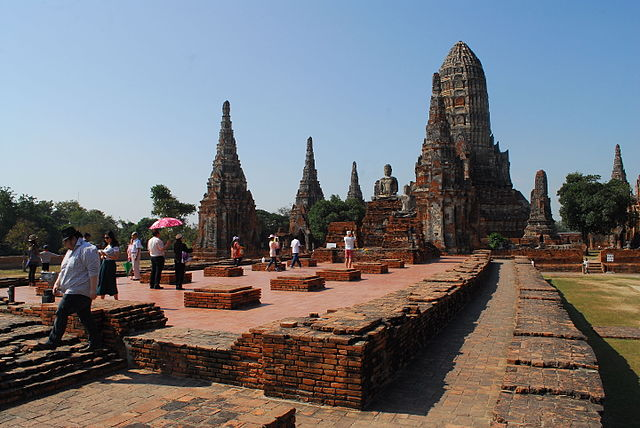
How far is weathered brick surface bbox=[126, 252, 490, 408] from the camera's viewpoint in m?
3.71

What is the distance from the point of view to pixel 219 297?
6.96m

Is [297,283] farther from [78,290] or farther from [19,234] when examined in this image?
[19,234]

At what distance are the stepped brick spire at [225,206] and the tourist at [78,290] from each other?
26.8 meters

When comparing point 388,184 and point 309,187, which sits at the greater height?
point 309,187

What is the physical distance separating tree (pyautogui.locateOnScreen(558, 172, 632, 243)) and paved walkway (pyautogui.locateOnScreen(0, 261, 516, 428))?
37609 mm

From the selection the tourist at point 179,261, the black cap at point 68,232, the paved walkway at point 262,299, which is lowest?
the paved walkway at point 262,299

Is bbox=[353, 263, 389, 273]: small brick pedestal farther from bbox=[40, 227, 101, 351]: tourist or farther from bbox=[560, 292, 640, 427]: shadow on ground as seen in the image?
bbox=[40, 227, 101, 351]: tourist

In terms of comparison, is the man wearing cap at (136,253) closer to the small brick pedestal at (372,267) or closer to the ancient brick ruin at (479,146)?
the small brick pedestal at (372,267)

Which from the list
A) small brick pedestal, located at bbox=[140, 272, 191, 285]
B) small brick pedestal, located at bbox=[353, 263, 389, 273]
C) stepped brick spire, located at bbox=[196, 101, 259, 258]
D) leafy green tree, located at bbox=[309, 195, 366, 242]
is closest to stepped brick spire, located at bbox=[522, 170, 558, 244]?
leafy green tree, located at bbox=[309, 195, 366, 242]

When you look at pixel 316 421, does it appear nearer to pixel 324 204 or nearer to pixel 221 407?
pixel 221 407

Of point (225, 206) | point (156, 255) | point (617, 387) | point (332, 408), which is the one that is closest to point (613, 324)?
point (617, 387)

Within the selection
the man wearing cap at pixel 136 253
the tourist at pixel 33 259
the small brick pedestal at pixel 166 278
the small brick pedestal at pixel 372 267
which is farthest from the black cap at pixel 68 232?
the small brick pedestal at pixel 372 267

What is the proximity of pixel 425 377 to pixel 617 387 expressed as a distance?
2674mm

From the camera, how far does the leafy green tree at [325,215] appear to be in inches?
1930
